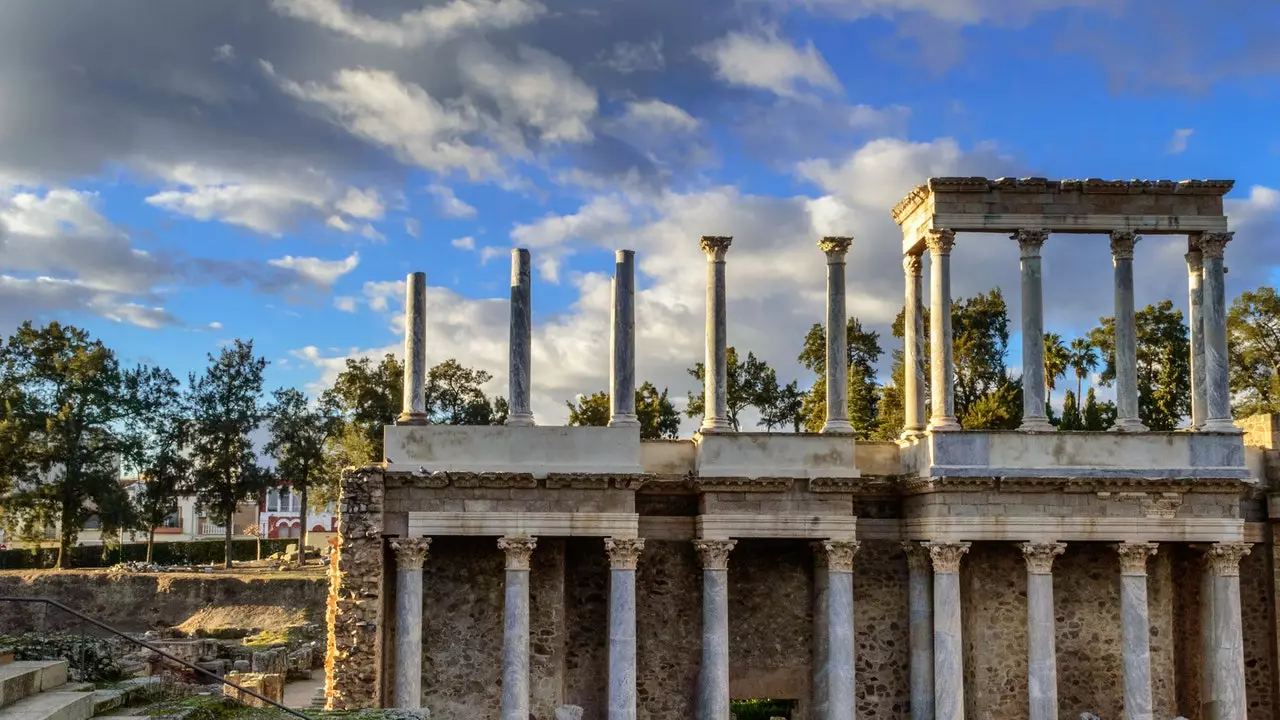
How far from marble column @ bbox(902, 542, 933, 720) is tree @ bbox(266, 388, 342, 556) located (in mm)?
40795

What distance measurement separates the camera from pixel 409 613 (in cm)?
1947

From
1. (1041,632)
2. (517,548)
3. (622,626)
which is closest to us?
(517,548)

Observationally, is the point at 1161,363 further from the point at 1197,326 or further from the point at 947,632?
the point at 947,632

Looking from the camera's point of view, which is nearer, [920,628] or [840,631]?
[840,631]

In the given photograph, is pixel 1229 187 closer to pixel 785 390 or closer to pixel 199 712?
pixel 199 712

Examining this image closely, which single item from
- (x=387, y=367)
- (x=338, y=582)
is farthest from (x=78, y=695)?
(x=387, y=367)

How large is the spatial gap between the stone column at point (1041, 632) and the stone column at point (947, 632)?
3.64ft

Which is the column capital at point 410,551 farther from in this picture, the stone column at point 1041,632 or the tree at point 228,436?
the tree at point 228,436

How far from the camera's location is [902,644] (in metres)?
21.4

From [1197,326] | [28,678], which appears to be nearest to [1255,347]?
[1197,326]

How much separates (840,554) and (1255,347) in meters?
38.0

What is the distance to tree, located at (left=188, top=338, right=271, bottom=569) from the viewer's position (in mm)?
55594

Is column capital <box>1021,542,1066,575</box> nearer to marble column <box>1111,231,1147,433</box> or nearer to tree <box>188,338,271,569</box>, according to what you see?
marble column <box>1111,231,1147,433</box>

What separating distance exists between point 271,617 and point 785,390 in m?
24.5
